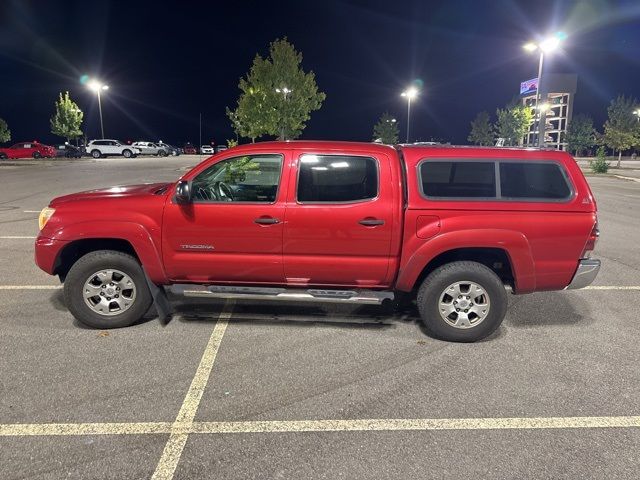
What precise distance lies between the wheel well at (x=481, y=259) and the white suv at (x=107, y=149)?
49.3 metres

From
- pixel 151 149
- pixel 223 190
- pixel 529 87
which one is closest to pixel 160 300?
pixel 223 190

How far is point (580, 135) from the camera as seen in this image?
69438mm

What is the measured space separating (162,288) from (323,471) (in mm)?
2810

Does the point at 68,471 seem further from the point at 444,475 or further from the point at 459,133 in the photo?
the point at 459,133

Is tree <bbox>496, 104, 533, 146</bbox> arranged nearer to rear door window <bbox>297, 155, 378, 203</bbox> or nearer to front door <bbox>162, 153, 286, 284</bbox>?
rear door window <bbox>297, 155, 378, 203</bbox>

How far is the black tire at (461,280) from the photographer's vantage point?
447 cm

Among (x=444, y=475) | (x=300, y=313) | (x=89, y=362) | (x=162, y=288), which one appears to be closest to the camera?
(x=444, y=475)

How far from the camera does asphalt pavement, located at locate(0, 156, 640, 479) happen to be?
2889mm

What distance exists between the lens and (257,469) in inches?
111

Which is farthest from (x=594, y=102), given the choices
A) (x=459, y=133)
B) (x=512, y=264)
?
(x=512, y=264)

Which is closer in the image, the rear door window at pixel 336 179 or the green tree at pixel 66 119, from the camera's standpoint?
the rear door window at pixel 336 179

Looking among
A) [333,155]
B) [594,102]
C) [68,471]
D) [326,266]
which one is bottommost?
[68,471]

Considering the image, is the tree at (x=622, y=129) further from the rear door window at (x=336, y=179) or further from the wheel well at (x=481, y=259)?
the rear door window at (x=336, y=179)

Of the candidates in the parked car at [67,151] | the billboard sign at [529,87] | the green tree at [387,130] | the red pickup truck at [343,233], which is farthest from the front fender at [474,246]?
the billboard sign at [529,87]
